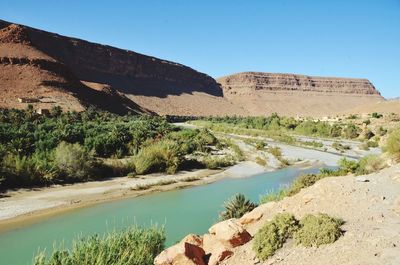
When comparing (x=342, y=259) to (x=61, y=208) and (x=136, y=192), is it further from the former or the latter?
(x=136, y=192)

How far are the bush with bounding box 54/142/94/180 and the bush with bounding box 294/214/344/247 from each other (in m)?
13.5

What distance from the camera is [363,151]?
116 feet

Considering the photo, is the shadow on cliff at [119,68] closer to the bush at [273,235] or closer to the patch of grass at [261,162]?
the patch of grass at [261,162]

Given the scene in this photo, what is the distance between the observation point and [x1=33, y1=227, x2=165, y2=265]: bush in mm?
6910

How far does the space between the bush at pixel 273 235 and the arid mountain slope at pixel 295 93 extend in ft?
421

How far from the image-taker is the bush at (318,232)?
7.95 metres

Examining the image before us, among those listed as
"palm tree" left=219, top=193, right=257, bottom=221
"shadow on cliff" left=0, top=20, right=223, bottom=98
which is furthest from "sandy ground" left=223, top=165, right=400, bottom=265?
"shadow on cliff" left=0, top=20, right=223, bottom=98

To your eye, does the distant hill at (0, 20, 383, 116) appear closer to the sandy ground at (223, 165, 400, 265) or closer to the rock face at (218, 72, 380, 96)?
the rock face at (218, 72, 380, 96)

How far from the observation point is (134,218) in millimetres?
9297

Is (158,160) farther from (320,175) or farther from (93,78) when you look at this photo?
(93,78)

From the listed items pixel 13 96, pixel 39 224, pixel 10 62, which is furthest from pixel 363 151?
pixel 10 62

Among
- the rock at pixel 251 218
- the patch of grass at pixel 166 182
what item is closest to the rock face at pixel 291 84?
the patch of grass at pixel 166 182

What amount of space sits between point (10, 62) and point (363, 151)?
209 feet

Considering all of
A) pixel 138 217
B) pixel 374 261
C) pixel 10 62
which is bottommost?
pixel 138 217
